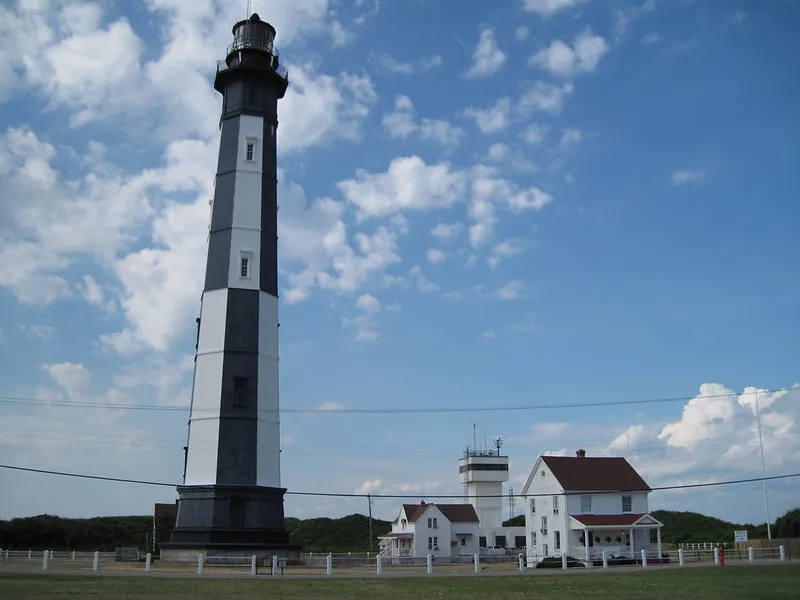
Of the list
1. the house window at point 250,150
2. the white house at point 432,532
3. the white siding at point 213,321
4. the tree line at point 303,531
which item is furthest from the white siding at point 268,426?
the white house at point 432,532

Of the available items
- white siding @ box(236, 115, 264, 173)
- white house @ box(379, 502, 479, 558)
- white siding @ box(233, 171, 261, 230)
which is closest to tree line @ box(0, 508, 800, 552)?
white house @ box(379, 502, 479, 558)

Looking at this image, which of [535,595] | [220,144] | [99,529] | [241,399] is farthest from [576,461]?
[99,529]

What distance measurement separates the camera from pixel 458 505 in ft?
217

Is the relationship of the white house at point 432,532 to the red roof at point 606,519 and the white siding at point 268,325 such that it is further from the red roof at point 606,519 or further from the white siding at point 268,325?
the white siding at point 268,325

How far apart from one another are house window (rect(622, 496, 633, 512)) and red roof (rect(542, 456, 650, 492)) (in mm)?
539

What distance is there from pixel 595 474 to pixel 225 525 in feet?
87.9

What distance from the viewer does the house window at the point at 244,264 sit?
38.1m

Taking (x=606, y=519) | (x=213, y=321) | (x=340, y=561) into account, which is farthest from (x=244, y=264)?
(x=606, y=519)

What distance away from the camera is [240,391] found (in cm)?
3681

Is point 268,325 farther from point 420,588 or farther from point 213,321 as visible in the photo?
point 420,588

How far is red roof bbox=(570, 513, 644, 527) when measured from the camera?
48.8 meters

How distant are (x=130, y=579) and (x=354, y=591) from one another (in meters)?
8.25

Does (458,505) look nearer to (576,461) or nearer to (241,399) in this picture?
(576,461)

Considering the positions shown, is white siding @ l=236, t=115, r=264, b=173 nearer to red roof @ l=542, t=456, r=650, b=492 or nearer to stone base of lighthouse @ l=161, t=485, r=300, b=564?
stone base of lighthouse @ l=161, t=485, r=300, b=564
